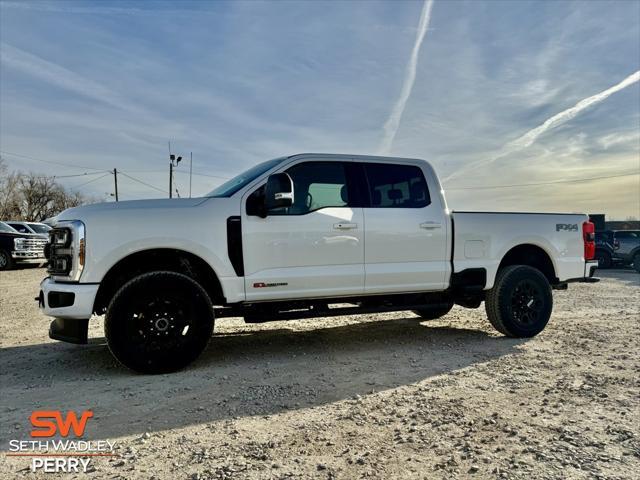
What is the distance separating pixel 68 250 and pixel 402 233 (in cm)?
337

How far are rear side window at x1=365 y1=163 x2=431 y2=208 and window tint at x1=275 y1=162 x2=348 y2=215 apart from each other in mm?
360

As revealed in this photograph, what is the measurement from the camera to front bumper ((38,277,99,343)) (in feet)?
13.2

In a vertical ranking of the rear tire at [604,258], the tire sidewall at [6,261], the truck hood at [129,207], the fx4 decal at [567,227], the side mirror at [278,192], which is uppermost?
the side mirror at [278,192]

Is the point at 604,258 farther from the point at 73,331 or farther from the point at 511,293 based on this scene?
the point at 73,331

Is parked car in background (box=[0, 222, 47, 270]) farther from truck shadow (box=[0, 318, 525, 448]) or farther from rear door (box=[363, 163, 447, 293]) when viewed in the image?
rear door (box=[363, 163, 447, 293])

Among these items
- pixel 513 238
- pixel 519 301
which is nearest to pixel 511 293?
pixel 519 301

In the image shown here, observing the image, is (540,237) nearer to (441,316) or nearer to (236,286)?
(441,316)

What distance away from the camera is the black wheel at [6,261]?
15.6m

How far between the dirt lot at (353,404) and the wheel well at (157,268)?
696 mm

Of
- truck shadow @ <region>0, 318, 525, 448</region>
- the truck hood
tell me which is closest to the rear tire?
truck shadow @ <region>0, 318, 525, 448</region>

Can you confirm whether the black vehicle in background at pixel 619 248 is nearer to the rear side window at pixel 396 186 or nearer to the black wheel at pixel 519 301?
the black wheel at pixel 519 301

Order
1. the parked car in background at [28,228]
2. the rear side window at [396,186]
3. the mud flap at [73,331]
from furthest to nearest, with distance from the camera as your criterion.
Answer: the parked car in background at [28,228] → the rear side window at [396,186] → the mud flap at [73,331]

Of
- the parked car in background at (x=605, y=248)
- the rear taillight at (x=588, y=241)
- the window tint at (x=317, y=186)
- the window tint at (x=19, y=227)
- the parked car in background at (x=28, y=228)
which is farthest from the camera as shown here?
the window tint at (x=19, y=227)

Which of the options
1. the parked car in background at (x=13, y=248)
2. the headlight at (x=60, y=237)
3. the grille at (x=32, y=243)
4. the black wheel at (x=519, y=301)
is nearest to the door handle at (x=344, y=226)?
the black wheel at (x=519, y=301)
